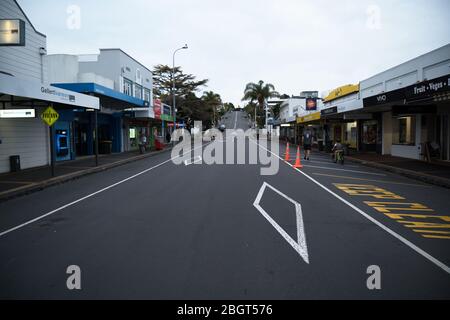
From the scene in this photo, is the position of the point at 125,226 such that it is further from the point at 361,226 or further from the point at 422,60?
the point at 422,60

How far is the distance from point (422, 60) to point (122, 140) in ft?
79.9

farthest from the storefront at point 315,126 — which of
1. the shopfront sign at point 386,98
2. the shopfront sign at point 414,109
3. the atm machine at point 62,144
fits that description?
the atm machine at point 62,144

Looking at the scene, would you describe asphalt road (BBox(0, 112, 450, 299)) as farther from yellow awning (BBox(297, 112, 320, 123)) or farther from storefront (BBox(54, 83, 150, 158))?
yellow awning (BBox(297, 112, 320, 123))

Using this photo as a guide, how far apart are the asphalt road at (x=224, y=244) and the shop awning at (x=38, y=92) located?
398 cm

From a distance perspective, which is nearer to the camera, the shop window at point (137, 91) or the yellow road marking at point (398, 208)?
the yellow road marking at point (398, 208)

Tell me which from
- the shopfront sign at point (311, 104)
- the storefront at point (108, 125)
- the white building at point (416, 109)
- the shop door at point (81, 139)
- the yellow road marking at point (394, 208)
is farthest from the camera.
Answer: the shopfront sign at point (311, 104)

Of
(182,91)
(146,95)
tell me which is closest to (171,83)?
(182,91)

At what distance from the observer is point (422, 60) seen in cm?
2064

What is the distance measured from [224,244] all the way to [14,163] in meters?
14.2

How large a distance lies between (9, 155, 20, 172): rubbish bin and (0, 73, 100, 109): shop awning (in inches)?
139

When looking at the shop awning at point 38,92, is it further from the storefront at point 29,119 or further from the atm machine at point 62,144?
the atm machine at point 62,144

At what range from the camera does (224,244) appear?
18.7ft

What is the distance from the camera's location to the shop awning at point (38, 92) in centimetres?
1169
